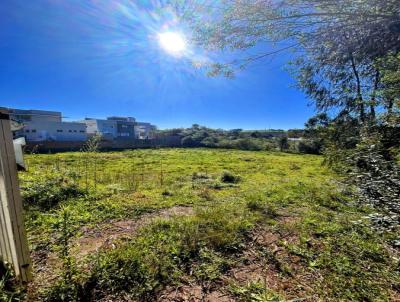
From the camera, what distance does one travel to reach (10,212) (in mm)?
1607

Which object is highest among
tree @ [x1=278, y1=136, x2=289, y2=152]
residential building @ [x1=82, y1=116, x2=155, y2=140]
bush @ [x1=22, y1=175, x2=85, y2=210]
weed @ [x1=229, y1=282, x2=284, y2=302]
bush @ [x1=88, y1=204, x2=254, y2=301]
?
residential building @ [x1=82, y1=116, x2=155, y2=140]

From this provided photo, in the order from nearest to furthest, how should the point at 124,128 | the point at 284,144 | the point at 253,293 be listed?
the point at 253,293
the point at 284,144
the point at 124,128

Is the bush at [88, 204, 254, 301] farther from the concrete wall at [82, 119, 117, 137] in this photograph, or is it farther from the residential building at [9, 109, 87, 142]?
the concrete wall at [82, 119, 117, 137]

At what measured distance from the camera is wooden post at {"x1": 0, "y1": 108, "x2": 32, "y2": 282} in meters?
1.55

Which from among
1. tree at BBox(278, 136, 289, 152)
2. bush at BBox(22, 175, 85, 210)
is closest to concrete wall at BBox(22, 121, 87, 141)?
bush at BBox(22, 175, 85, 210)

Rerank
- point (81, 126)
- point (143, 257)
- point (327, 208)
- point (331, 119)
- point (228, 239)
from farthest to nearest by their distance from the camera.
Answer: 1. point (81, 126)
2. point (331, 119)
3. point (327, 208)
4. point (228, 239)
5. point (143, 257)

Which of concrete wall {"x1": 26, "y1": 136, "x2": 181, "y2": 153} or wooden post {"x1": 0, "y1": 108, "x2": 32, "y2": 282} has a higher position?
wooden post {"x1": 0, "y1": 108, "x2": 32, "y2": 282}

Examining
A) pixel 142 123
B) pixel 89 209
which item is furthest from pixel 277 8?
pixel 142 123

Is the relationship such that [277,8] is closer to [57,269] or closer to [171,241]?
[171,241]

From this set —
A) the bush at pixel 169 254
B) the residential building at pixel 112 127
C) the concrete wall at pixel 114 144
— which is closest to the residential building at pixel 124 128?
the residential building at pixel 112 127

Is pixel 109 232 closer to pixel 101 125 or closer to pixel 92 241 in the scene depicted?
pixel 92 241

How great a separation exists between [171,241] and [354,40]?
3785 mm

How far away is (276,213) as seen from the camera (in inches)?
163

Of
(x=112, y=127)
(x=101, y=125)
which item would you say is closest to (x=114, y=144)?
(x=101, y=125)
